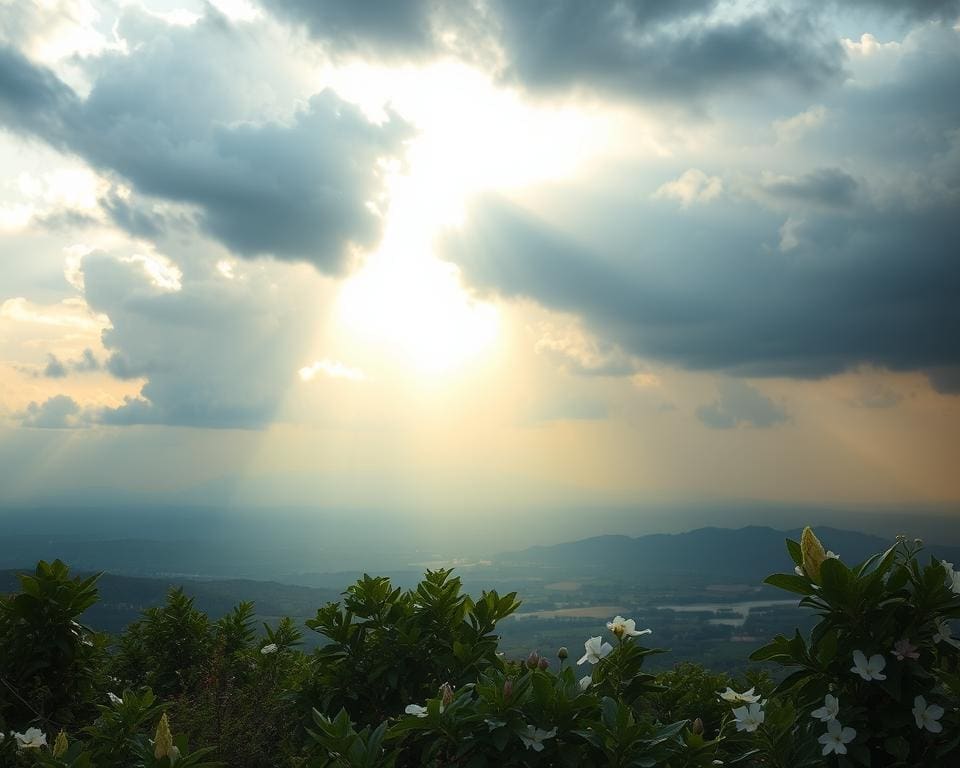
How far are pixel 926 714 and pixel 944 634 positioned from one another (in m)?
0.37

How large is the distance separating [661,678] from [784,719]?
15.0 ft

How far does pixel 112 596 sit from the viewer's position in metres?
35.8

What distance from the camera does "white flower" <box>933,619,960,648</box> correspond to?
3176 millimetres

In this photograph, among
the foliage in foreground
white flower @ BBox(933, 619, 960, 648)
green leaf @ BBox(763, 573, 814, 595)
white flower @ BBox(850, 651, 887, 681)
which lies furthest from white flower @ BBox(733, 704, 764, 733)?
white flower @ BBox(933, 619, 960, 648)

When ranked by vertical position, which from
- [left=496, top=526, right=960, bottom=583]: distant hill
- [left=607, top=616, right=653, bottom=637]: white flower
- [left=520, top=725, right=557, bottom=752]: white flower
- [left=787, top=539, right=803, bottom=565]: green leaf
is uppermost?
[left=787, top=539, right=803, bottom=565]: green leaf

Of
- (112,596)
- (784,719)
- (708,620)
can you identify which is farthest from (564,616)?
(784,719)

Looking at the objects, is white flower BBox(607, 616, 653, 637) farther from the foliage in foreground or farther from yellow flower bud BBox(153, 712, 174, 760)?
yellow flower bud BBox(153, 712, 174, 760)

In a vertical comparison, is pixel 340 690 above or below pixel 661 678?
above

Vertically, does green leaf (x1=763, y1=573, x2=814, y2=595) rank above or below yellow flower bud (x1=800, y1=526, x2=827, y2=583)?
below

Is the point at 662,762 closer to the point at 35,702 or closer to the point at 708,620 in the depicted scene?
the point at 35,702

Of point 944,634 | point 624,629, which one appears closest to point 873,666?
point 944,634

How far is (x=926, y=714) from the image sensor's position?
3.03m

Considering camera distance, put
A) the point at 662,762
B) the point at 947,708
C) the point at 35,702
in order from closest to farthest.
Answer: the point at 662,762 < the point at 947,708 < the point at 35,702

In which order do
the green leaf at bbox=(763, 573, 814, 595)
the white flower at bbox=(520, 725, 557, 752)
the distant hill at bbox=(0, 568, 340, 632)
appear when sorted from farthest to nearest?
the distant hill at bbox=(0, 568, 340, 632) → the green leaf at bbox=(763, 573, 814, 595) → the white flower at bbox=(520, 725, 557, 752)
